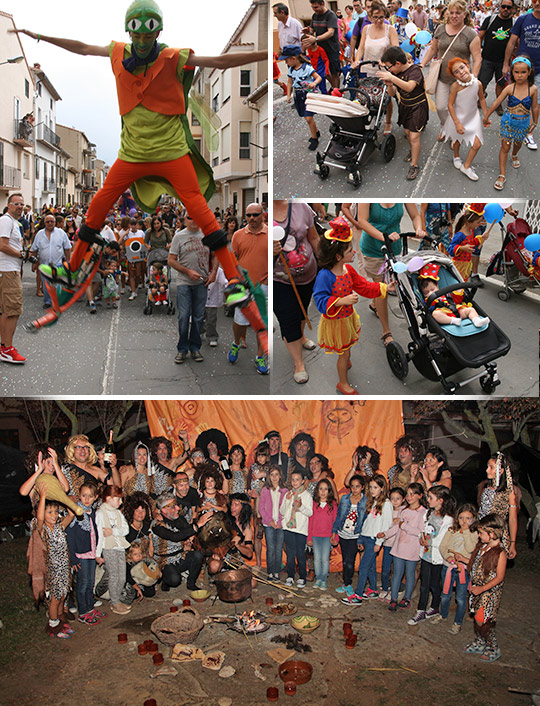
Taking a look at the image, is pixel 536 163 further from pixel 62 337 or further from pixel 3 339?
pixel 3 339


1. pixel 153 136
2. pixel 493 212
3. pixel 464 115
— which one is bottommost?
pixel 493 212

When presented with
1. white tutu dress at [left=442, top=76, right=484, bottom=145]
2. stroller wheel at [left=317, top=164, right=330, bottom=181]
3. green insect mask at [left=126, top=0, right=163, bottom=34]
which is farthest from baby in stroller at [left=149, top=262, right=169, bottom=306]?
white tutu dress at [left=442, top=76, right=484, bottom=145]

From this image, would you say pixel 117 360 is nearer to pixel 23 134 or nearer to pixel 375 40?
pixel 23 134

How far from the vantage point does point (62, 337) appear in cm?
395

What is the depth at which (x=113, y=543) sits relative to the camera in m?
4.54

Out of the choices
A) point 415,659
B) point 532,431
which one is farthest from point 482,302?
point 532,431

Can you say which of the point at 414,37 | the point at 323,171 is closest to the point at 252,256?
the point at 323,171

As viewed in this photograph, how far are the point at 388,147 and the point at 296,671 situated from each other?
307cm

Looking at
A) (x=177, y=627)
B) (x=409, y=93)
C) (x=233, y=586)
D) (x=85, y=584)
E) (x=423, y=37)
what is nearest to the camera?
(x=423, y=37)

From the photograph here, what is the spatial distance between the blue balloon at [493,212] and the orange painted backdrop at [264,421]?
210 centimetres

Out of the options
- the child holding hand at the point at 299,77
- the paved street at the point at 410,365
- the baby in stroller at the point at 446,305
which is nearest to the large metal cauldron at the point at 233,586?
the paved street at the point at 410,365

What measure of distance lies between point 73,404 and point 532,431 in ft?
21.0

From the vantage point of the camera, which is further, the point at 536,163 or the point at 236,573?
the point at 236,573

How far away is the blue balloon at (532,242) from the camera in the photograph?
4.30 metres
